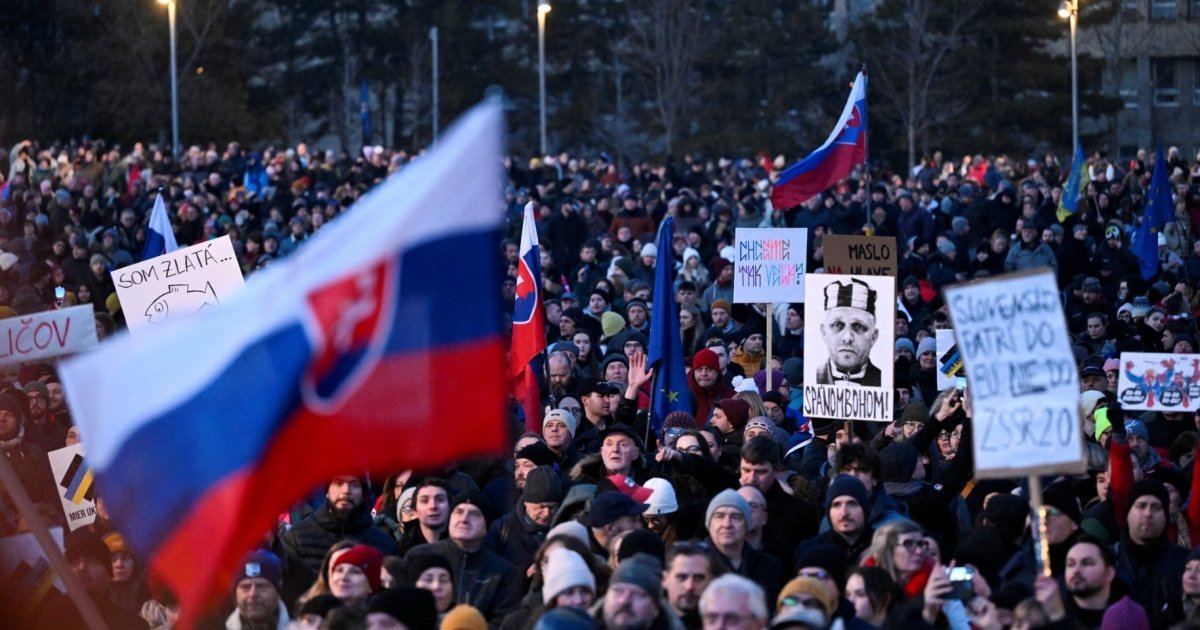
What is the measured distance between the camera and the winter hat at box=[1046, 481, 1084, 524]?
8.71m

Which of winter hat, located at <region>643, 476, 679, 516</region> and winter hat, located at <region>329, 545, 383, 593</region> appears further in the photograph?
winter hat, located at <region>643, 476, 679, 516</region>

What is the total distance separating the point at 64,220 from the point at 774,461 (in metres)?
18.1

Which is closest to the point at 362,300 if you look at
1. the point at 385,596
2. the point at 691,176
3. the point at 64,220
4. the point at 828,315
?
the point at 385,596

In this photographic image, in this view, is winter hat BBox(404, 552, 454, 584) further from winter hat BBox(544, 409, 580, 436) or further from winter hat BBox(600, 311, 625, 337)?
winter hat BBox(600, 311, 625, 337)

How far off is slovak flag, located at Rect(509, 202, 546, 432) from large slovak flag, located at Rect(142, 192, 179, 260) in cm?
381

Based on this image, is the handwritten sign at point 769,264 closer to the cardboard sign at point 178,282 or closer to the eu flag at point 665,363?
the eu flag at point 665,363

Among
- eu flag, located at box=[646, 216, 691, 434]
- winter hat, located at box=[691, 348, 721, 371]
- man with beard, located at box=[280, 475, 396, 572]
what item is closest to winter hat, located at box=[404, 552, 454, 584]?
man with beard, located at box=[280, 475, 396, 572]

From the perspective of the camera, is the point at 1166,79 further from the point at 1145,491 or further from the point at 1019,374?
the point at 1019,374

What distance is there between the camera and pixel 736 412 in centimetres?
1157

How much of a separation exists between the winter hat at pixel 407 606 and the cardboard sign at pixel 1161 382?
6188 millimetres

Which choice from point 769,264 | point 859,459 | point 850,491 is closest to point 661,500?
point 859,459

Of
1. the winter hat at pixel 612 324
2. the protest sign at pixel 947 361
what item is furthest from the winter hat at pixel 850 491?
the winter hat at pixel 612 324

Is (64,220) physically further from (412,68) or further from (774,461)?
(412,68)

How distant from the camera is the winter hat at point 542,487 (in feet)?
30.8
